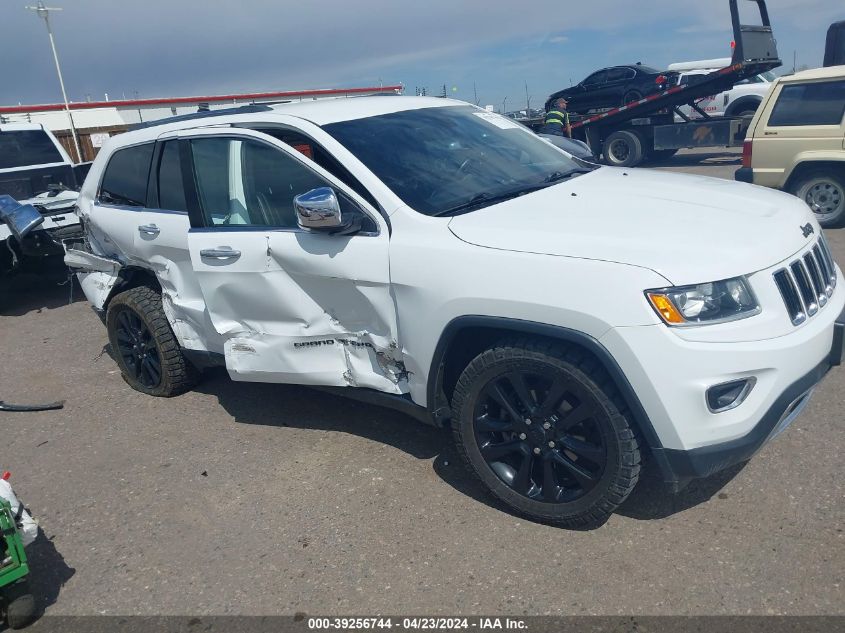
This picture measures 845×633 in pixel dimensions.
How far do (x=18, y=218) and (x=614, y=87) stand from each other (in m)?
14.9

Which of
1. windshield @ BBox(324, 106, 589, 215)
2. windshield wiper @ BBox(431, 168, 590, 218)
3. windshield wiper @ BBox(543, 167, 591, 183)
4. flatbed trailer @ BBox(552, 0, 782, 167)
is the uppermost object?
windshield @ BBox(324, 106, 589, 215)

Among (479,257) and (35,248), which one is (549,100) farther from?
(479,257)

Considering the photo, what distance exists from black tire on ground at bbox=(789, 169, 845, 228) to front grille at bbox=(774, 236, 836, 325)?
5602mm

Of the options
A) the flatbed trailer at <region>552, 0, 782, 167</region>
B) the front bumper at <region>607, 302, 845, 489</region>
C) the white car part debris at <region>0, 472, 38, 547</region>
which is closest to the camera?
the front bumper at <region>607, 302, 845, 489</region>

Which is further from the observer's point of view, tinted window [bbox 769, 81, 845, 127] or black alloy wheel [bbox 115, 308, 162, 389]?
tinted window [bbox 769, 81, 845, 127]

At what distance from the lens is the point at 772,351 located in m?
2.61

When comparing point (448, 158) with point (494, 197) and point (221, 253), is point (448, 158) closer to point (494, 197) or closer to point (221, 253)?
point (494, 197)

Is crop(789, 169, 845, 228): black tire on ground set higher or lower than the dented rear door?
lower

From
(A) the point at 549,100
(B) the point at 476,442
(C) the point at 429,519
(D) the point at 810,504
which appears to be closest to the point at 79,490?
(C) the point at 429,519

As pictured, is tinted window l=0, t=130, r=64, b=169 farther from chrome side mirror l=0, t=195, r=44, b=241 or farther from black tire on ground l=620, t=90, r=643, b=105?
black tire on ground l=620, t=90, r=643, b=105

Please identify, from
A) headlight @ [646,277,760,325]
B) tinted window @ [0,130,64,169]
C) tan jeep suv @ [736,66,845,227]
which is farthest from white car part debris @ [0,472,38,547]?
tan jeep suv @ [736,66,845,227]

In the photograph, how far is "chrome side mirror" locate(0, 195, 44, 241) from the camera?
6179mm

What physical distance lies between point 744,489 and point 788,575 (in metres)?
0.62

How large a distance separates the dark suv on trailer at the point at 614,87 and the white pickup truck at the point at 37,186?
38.1 ft
